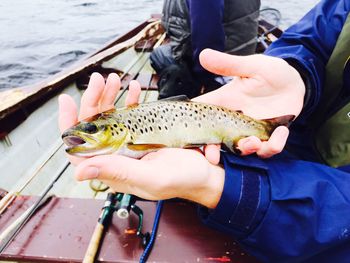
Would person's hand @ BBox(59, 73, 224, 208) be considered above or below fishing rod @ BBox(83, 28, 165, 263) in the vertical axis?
above

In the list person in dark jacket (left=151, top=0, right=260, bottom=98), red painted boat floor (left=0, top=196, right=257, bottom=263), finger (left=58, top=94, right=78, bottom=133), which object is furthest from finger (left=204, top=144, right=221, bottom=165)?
person in dark jacket (left=151, top=0, right=260, bottom=98)

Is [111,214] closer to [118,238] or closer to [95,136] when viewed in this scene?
[118,238]

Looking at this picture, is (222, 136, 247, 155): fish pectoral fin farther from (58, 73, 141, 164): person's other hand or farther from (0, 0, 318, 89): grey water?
(0, 0, 318, 89): grey water

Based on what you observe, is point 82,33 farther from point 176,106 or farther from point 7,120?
point 176,106

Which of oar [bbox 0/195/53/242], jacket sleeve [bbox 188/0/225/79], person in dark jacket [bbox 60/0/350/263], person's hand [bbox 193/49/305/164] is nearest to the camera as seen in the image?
person in dark jacket [bbox 60/0/350/263]

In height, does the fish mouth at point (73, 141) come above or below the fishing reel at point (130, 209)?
above

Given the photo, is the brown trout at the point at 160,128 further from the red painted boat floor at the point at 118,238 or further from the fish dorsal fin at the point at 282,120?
the red painted boat floor at the point at 118,238

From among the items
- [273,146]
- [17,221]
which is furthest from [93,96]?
[273,146]

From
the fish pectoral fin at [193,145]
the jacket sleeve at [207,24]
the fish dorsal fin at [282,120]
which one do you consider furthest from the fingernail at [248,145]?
the jacket sleeve at [207,24]

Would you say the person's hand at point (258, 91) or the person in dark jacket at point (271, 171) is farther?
the person's hand at point (258, 91)
